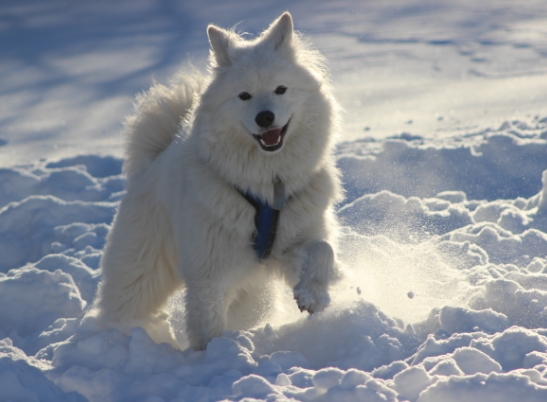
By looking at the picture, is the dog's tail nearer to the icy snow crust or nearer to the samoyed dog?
the samoyed dog

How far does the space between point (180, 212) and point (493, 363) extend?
2.00 meters

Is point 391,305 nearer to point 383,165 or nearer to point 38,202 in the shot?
point 383,165

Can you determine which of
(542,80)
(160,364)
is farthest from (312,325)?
(542,80)

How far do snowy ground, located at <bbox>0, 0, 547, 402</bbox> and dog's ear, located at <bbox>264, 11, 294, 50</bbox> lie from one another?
1.49 meters

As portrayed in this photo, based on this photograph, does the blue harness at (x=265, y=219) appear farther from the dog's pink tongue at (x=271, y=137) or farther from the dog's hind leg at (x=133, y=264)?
the dog's hind leg at (x=133, y=264)

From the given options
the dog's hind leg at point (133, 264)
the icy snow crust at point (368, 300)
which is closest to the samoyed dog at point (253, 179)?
the dog's hind leg at point (133, 264)

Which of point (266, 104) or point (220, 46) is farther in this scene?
point (220, 46)

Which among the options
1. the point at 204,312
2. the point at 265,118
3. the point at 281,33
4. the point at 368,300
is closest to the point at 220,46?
the point at 281,33

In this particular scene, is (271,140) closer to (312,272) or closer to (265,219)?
(265,219)

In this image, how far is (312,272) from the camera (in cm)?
343

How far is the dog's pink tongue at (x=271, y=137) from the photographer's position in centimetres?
353

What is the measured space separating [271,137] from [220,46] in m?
0.71

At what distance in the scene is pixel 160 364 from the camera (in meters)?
3.34

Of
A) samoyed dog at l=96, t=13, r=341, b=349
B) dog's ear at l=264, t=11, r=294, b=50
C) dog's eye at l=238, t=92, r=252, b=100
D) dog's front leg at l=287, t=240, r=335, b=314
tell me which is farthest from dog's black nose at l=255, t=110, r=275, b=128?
dog's front leg at l=287, t=240, r=335, b=314
